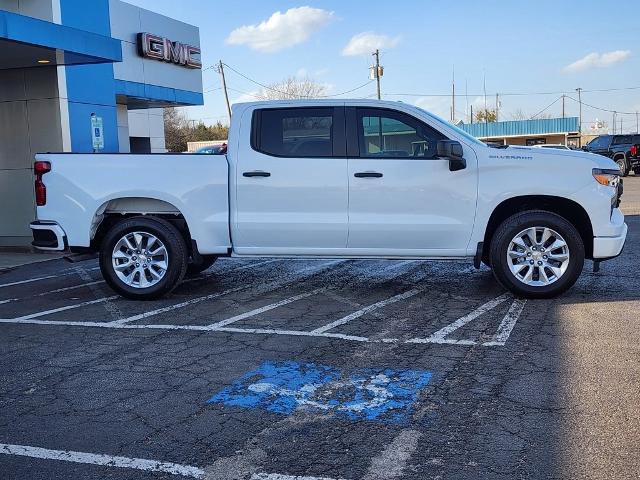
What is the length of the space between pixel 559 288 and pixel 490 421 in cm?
350

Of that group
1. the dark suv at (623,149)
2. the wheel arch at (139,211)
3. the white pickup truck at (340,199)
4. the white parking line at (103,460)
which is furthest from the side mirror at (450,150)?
the dark suv at (623,149)

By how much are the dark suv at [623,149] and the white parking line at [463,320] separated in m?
26.6

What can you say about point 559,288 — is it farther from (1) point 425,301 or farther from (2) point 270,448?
(2) point 270,448

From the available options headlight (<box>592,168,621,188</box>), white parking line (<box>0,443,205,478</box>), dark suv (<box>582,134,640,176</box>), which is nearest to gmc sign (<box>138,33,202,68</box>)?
dark suv (<box>582,134,640,176</box>)

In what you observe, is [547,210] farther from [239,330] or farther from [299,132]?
[239,330]

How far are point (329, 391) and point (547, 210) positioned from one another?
3.90 meters

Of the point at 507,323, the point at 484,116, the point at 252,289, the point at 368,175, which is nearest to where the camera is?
the point at 507,323

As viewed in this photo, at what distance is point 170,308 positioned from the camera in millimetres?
7504

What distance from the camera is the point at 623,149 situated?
31.7 metres

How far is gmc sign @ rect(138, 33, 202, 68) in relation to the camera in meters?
24.6

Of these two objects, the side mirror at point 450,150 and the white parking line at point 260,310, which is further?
the side mirror at point 450,150

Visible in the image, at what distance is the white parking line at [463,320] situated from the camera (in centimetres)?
596

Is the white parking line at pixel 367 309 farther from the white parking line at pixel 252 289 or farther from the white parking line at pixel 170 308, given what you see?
the white parking line at pixel 170 308

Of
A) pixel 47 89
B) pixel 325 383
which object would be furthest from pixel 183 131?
pixel 325 383
